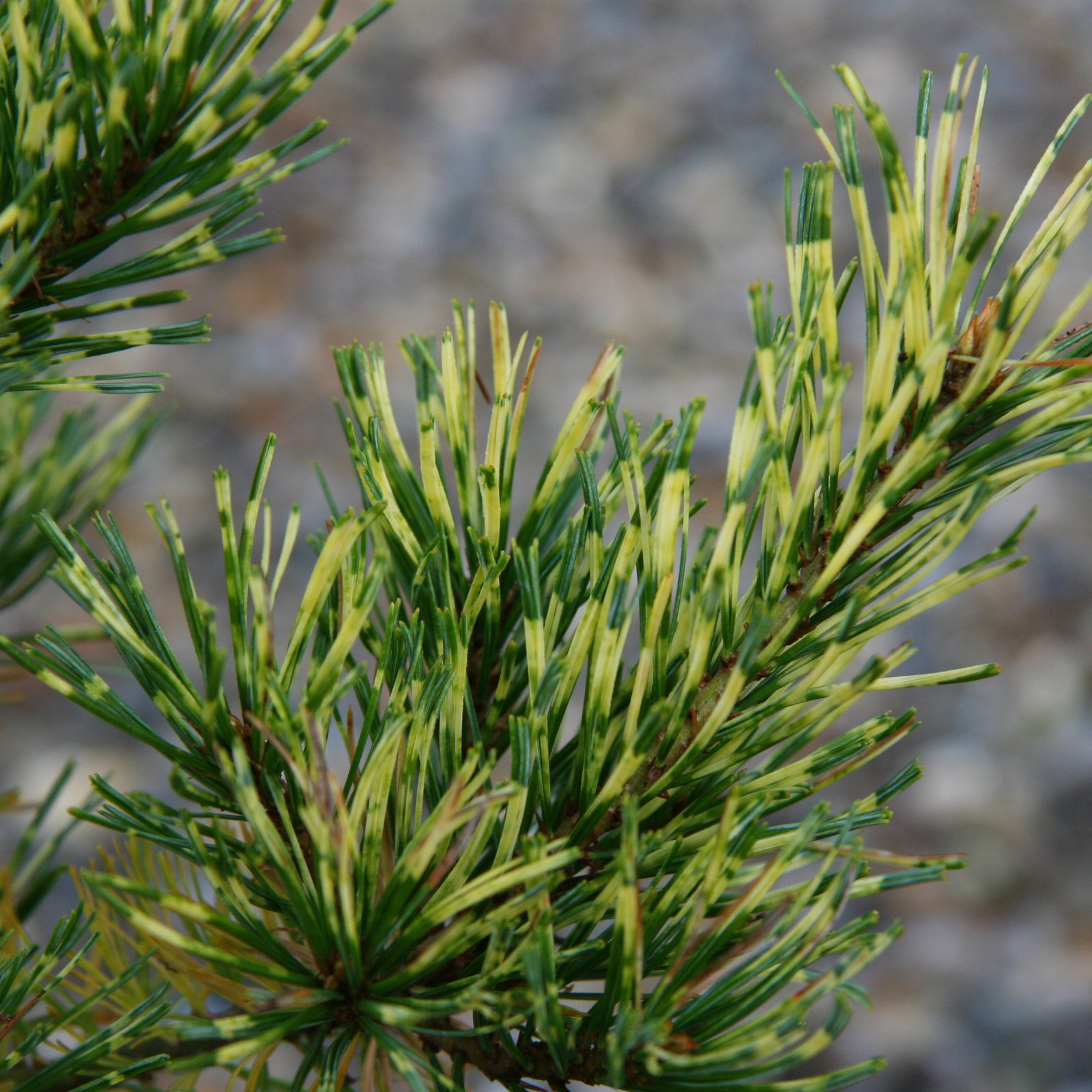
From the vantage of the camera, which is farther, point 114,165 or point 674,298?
point 674,298

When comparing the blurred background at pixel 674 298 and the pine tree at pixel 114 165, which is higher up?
the blurred background at pixel 674 298

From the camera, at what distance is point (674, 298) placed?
113cm

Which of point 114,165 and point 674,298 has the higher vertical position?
point 674,298

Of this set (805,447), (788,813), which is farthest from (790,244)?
(788,813)

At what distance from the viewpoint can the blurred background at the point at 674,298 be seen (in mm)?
771

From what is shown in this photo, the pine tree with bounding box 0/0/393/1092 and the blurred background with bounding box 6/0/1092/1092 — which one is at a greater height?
the blurred background with bounding box 6/0/1092/1092

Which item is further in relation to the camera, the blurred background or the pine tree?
the blurred background

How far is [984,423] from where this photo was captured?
0.17m

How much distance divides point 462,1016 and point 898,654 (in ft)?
2.26

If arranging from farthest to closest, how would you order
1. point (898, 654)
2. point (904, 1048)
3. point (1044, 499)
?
point (1044, 499) < point (904, 1048) < point (898, 654)

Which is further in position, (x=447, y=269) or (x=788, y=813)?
(x=447, y=269)

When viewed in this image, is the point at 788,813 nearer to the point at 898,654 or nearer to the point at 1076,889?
the point at 1076,889

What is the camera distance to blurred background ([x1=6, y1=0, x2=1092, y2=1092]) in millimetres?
771

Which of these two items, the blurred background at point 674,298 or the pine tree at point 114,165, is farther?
the blurred background at point 674,298
